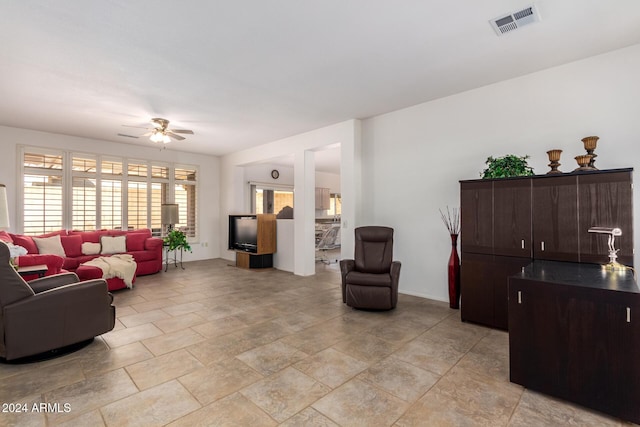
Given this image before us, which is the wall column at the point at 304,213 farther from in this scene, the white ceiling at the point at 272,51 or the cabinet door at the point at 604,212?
the cabinet door at the point at 604,212

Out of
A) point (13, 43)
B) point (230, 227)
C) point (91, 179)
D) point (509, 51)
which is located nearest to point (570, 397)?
point (509, 51)

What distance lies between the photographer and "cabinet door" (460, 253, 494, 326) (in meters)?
3.47

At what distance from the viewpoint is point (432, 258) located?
4.59m

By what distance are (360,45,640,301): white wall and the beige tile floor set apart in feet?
4.10

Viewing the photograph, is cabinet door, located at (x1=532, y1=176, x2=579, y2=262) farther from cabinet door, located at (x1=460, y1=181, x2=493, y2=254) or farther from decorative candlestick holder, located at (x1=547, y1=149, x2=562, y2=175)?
cabinet door, located at (x1=460, y1=181, x2=493, y2=254)

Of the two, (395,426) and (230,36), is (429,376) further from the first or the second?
(230,36)

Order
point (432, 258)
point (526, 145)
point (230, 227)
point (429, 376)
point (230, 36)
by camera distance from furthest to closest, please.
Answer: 1. point (230, 227)
2. point (432, 258)
3. point (526, 145)
4. point (230, 36)
5. point (429, 376)

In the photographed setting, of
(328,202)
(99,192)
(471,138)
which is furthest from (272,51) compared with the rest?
(328,202)

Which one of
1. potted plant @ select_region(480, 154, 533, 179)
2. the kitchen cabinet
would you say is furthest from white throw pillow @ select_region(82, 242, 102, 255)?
potted plant @ select_region(480, 154, 533, 179)

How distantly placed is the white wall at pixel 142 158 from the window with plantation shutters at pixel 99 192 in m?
0.14

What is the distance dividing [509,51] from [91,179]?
795cm

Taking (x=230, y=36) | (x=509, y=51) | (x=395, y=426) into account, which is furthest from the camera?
(x=509, y=51)

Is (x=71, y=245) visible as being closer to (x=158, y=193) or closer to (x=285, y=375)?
(x=158, y=193)

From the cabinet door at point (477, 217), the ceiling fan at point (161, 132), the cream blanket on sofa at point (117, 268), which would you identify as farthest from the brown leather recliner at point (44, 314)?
the cabinet door at point (477, 217)
